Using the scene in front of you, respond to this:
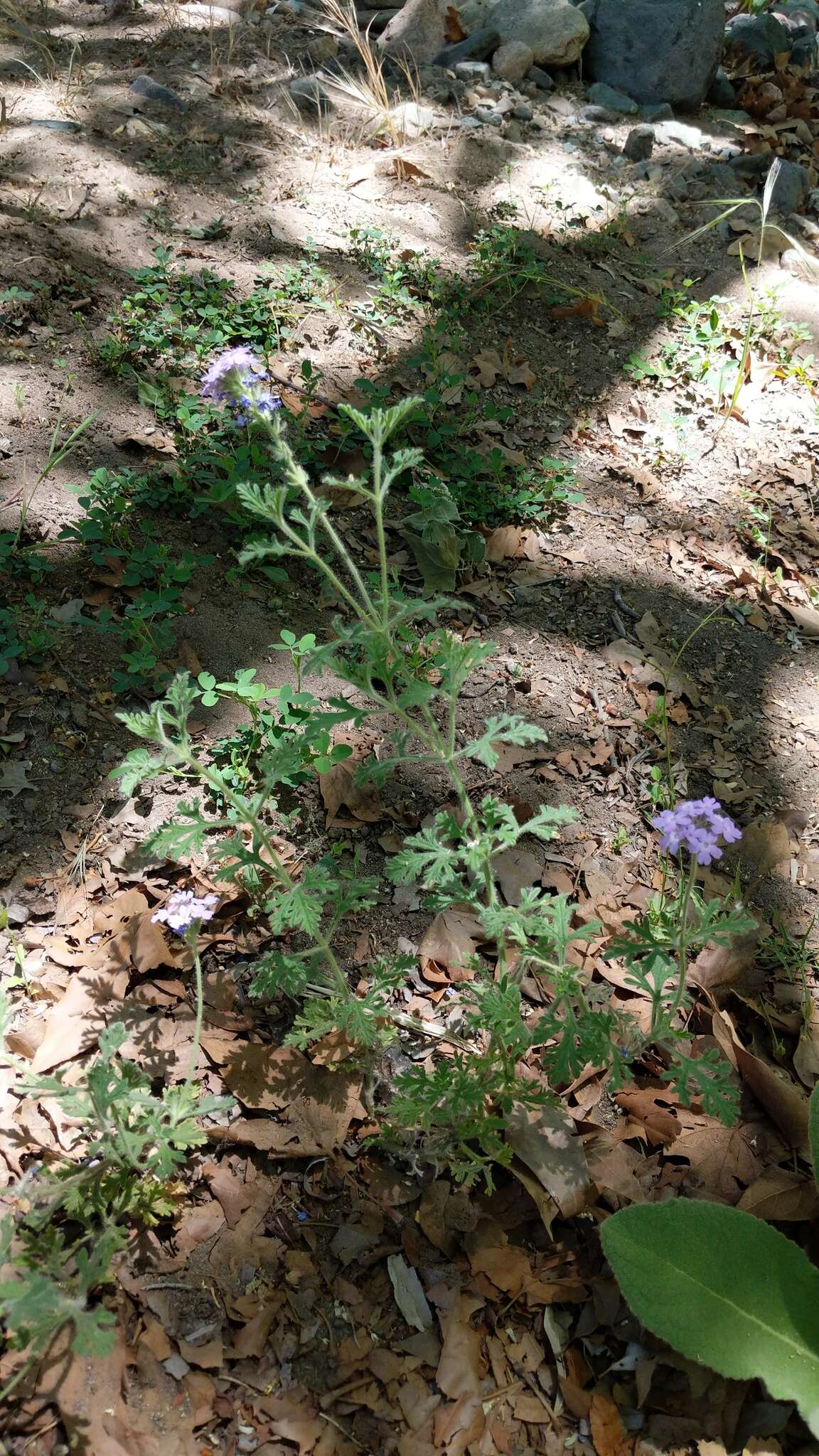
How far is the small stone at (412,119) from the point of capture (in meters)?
5.34

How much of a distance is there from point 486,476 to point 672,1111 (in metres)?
2.38

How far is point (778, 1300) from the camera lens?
1.87 meters

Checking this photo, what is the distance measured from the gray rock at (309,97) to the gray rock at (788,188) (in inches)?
102

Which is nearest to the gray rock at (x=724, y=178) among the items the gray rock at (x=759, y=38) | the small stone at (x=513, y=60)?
the small stone at (x=513, y=60)

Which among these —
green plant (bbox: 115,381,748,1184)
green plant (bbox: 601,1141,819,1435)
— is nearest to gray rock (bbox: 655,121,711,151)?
green plant (bbox: 115,381,748,1184)

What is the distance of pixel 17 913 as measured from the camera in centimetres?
233

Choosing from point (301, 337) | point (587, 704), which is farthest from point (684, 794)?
point (301, 337)

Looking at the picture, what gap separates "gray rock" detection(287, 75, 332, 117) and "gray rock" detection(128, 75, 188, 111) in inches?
26.3

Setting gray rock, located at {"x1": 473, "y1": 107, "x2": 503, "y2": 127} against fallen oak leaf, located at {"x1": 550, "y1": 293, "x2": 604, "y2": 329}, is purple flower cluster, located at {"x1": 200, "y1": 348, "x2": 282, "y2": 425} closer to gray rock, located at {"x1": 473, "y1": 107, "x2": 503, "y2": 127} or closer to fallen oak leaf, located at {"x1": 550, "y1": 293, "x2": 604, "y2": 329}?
fallen oak leaf, located at {"x1": 550, "y1": 293, "x2": 604, "y2": 329}

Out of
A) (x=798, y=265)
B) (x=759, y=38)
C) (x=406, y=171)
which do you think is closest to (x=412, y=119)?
(x=406, y=171)

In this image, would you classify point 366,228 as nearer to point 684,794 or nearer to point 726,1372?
point 684,794

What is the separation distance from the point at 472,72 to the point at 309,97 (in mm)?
1212

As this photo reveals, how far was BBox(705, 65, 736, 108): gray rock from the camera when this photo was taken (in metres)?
6.34

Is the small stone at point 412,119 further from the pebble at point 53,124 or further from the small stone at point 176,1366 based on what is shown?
the small stone at point 176,1366
